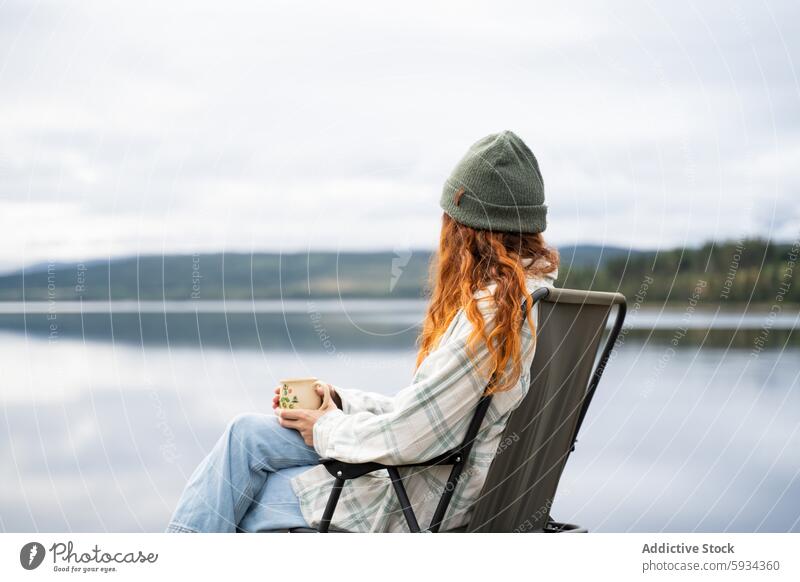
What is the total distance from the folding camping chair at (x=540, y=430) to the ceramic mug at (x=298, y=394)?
9.3 inches

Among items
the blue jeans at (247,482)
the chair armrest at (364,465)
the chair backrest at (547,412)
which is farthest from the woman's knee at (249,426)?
the chair backrest at (547,412)

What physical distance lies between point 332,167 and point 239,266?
0.56 metres

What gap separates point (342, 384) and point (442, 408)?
7.06 ft

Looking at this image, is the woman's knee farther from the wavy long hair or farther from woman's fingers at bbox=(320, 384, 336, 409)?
the wavy long hair

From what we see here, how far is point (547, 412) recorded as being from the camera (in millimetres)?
2486

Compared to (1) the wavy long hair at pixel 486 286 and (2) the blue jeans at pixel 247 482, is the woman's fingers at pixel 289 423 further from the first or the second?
(1) the wavy long hair at pixel 486 286

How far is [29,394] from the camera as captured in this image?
6.97m

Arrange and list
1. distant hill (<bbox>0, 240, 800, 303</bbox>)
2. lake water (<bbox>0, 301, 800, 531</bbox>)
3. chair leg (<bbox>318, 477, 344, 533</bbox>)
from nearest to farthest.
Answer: chair leg (<bbox>318, 477, 344, 533</bbox>) < distant hill (<bbox>0, 240, 800, 303</bbox>) < lake water (<bbox>0, 301, 800, 531</bbox>)

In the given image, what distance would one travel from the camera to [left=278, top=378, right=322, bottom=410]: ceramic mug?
2555mm

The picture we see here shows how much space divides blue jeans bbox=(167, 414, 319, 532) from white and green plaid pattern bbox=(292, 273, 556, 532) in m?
0.06

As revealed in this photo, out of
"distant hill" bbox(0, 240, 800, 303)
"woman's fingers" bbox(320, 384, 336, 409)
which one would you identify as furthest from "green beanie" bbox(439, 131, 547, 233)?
"woman's fingers" bbox(320, 384, 336, 409)

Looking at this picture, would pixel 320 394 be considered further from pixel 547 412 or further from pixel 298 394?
pixel 547 412

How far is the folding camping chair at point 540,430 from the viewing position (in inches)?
93.0

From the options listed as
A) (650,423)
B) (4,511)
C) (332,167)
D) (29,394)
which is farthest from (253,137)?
(29,394)
